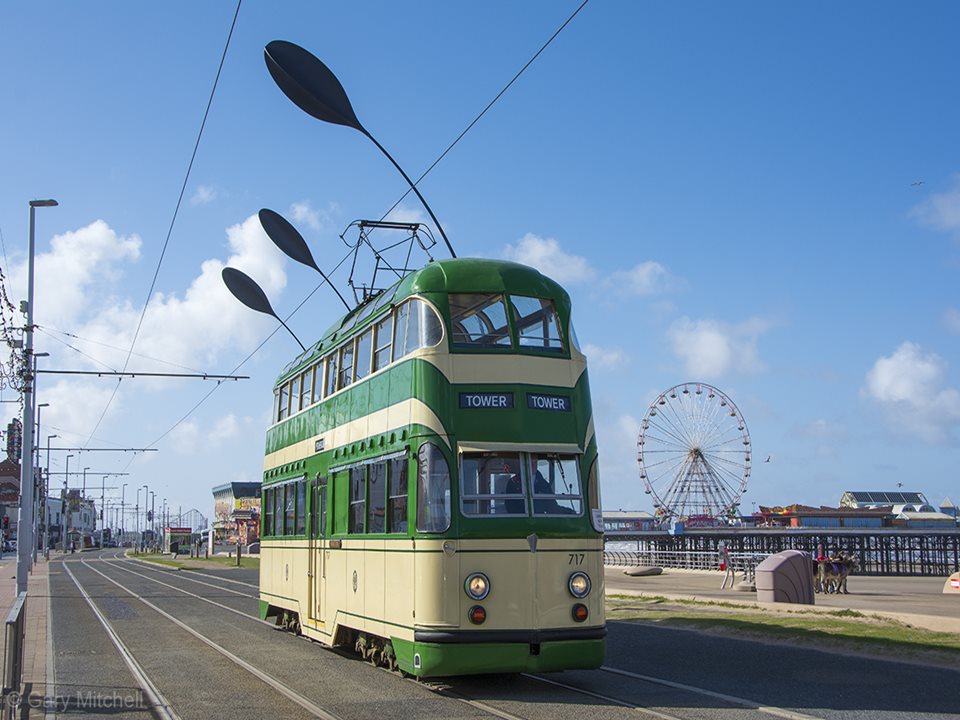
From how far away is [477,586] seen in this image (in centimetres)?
1209

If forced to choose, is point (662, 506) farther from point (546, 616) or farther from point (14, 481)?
point (14, 481)

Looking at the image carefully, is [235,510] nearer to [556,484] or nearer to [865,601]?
[865,601]

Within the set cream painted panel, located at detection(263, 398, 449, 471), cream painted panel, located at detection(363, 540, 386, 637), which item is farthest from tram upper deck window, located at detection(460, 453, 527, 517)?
cream painted panel, located at detection(363, 540, 386, 637)

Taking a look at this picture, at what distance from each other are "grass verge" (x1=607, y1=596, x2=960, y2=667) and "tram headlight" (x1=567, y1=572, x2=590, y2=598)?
16.5 ft

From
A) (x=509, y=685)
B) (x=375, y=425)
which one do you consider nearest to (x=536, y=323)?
(x=375, y=425)

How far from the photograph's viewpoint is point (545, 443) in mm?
12617

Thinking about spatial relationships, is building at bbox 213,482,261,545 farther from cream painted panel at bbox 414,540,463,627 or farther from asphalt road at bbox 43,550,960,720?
cream painted panel at bbox 414,540,463,627

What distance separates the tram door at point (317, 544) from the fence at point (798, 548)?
38.5 meters

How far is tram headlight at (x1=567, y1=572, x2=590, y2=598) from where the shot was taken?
40.8 ft

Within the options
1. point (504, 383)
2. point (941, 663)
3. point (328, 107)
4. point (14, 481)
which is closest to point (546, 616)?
point (504, 383)

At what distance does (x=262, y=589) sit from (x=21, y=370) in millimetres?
13725

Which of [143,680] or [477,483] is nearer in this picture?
[477,483]

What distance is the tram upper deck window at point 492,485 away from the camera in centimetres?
1238

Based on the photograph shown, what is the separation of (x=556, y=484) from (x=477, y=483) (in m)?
0.98
